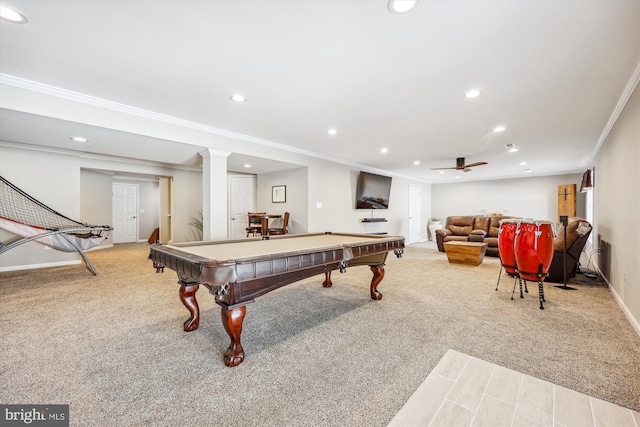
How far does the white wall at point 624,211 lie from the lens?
7.66 ft

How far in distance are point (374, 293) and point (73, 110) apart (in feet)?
12.9

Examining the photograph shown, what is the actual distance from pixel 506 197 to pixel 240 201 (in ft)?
28.4

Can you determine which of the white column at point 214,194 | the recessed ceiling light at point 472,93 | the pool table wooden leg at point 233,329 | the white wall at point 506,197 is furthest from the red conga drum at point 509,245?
the white wall at point 506,197

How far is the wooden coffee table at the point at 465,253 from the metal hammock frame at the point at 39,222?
20.2 feet

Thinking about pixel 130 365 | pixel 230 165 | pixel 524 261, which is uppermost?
pixel 230 165

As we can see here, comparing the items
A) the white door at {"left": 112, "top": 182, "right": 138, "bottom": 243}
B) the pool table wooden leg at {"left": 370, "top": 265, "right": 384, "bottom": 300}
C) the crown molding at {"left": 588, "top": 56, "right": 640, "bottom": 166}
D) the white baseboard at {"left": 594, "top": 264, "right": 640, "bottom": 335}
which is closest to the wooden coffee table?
the white baseboard at {"left": 594, "top": 264, "right": 640, "bottom": 335}

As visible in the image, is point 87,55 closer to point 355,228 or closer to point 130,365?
point 130,365

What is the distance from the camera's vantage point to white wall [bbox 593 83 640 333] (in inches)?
92.0

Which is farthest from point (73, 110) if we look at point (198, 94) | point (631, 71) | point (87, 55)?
point (631, 71)

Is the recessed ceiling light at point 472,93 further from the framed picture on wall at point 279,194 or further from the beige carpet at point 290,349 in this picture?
the framed picture on wall at point 279,194

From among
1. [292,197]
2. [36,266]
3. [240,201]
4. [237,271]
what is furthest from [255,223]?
[237,271]

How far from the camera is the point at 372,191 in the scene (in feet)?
22.5

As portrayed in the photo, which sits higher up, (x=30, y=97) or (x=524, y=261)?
(x=30, y=97)

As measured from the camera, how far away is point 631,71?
229 cm
